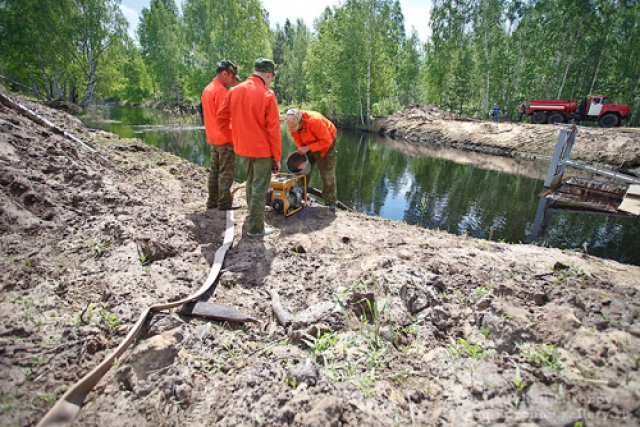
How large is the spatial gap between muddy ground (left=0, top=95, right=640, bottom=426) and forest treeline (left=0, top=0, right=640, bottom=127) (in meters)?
18.5

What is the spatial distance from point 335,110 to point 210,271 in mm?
33229

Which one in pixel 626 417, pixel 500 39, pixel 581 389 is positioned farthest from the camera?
pixel 500 39

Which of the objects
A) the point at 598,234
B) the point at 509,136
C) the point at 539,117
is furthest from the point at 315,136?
the point at 539,117

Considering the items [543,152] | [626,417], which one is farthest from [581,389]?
[543,152]

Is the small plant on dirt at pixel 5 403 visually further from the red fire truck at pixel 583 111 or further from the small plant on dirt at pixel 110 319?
the red fire truck at pixel 583 111

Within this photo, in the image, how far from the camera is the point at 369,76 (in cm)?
2783

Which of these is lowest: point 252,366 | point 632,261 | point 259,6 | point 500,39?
point 632,261

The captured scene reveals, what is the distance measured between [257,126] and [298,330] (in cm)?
260

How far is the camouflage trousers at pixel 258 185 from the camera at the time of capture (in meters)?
4.10

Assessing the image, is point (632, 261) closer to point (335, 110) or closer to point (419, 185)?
point (419, 185)

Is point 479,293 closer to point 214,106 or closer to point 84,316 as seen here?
point 84,316

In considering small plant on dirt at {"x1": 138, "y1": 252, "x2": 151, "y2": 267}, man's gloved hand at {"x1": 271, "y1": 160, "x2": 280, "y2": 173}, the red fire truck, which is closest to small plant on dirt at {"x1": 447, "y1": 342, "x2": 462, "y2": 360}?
small plant on dirt at {"x1": 138, "y1": 252, "x2": 151, "y2": 267}

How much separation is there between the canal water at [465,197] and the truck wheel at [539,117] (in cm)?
552

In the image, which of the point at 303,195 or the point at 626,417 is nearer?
the point at 626,417
